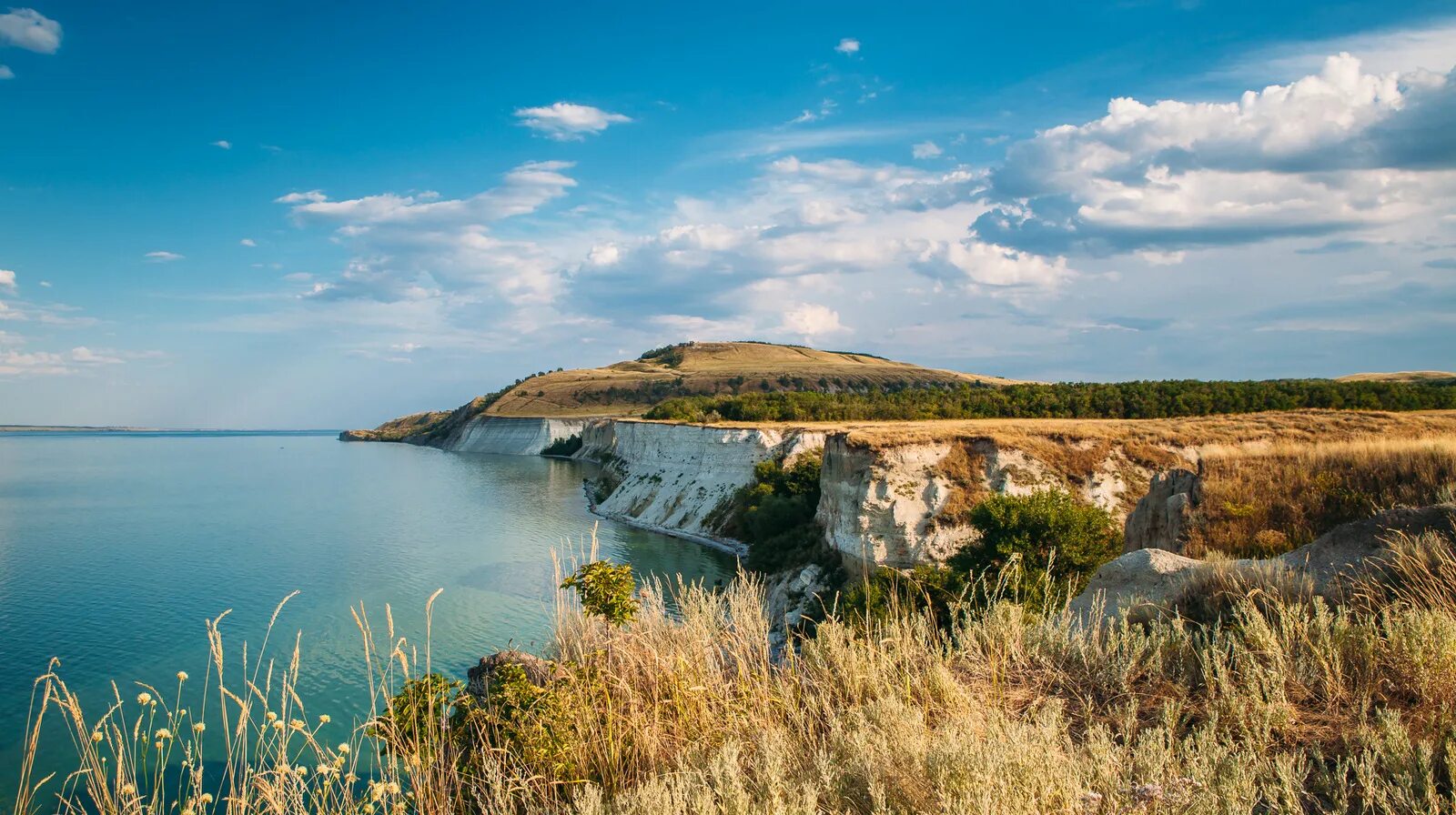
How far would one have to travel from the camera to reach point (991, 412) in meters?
57.1

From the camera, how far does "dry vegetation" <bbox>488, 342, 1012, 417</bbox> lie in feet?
468

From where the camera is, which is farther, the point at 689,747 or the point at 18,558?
the point at 18,558

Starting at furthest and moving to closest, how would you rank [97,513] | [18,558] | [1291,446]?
1. [97,513]
2. [18,558]
3. [1291,446]

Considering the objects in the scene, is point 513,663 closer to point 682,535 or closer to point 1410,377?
point 682,535

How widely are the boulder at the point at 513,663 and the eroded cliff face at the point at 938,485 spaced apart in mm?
17556

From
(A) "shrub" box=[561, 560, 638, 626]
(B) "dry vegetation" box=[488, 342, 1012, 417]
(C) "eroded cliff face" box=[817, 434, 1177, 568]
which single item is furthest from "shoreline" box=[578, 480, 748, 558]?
(B) "dry vegetation" box=[488, 342, 1012, 417]

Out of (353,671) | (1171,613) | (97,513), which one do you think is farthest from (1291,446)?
(97,513)

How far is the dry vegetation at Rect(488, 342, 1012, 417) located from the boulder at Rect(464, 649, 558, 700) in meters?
114

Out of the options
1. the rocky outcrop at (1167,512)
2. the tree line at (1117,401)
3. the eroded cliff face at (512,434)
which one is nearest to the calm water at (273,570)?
the rocky outcrop at (1167,512)

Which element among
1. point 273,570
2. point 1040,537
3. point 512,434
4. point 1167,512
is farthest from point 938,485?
point 512,434

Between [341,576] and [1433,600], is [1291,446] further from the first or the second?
[341,576]

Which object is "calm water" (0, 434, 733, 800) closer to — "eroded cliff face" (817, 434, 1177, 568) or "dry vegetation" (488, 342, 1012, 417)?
"eroded cliff face" (817, 434, 1177, 568)

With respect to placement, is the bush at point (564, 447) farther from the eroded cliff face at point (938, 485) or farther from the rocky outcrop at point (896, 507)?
the rocky outcrop at point (896, 507)

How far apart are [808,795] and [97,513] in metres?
64.9
